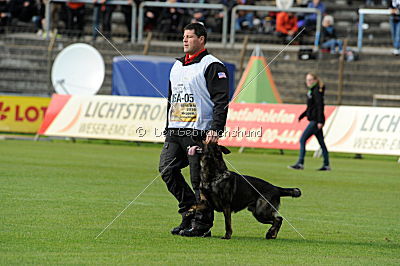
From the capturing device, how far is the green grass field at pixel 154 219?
854 centimetres

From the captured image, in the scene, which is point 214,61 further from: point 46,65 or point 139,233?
point 46,65

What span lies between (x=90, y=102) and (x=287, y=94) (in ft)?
23.4

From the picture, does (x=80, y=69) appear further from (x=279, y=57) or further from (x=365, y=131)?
(x=365, y=131)

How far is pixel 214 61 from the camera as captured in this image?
9.72 m

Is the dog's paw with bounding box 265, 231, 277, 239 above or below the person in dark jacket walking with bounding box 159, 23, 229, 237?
below

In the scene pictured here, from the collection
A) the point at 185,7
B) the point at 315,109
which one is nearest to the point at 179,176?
the point at 315,109

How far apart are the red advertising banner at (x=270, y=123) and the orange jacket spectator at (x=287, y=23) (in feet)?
21.2

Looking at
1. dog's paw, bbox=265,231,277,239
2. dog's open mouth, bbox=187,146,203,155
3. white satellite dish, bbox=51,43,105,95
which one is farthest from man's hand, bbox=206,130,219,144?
white satellite dish, bbox=51,43,105,95

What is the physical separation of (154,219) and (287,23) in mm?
21051

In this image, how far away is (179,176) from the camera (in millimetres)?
9992

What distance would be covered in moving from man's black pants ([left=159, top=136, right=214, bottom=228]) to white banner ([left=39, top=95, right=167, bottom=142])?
618 inches

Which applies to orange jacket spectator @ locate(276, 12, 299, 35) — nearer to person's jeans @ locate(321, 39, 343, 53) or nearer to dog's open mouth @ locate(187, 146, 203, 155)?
person's jeans @ locate(321, 39, 343, 53)

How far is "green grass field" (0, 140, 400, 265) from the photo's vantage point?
8.54m

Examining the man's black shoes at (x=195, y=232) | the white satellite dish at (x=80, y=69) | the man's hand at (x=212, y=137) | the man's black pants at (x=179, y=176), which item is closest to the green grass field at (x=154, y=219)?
the man's black shoes at (x=195, y=232)
